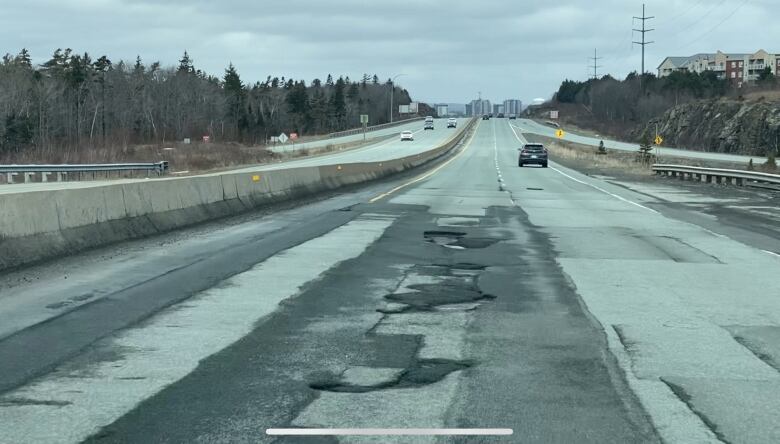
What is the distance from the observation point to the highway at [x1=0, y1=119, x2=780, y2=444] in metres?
5.30

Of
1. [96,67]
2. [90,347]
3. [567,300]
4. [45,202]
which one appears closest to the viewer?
[90,347]

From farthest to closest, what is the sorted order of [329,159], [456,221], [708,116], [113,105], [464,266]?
[113,105]
[708,116]
[329,159]
[456,221]
[464,266]

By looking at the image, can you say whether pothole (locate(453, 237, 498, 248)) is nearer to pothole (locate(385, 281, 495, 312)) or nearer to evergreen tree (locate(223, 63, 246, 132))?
pothole (locate(385, 281, 495, 312))

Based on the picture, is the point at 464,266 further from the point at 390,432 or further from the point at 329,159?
the point at 329,159

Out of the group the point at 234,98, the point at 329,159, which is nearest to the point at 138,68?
the point at 234,98

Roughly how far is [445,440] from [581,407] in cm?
115

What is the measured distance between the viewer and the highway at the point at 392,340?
5301 millimetres

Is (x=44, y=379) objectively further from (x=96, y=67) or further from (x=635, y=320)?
(x=96, y=67)

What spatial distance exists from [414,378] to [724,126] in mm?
95737

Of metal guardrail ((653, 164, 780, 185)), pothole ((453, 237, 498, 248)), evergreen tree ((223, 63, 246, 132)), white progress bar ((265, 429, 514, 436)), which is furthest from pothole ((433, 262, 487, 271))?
evergreen tree ((223, 63, 246, 132))

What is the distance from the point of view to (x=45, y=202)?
12750 mm

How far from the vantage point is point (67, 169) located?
1638 inches

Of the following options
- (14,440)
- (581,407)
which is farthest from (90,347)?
(581,407)

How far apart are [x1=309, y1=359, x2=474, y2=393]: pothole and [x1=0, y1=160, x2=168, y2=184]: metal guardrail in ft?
118
